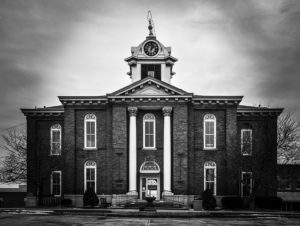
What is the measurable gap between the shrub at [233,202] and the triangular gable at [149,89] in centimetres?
1025

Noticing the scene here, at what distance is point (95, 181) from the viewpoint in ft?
152

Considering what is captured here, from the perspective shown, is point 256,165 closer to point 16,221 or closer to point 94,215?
point 94,215

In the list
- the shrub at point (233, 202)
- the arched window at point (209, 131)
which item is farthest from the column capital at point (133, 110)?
the shrub at point (233, 202)

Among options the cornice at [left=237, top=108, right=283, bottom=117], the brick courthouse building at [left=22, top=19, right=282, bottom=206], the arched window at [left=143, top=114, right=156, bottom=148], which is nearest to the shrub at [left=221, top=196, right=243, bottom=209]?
the brick courthouse building at [left=22, top=19, right=282, bottom=206]

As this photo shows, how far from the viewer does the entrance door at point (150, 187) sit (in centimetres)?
4591

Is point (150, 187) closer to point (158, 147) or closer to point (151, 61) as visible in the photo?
point (158, 147)

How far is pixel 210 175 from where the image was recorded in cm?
4653

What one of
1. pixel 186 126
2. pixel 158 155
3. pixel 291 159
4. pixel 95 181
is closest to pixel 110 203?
pixel 95 181

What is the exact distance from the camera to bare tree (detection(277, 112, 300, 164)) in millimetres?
45250

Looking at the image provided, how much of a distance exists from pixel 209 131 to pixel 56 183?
16.1m

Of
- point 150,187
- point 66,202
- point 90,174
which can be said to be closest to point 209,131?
point 150,187

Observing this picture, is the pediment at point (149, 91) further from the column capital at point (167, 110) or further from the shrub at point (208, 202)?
the shrub at point (208, 202)

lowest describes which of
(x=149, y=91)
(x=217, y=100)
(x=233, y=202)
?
(x=233, y=202)

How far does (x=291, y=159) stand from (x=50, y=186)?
23.7m
